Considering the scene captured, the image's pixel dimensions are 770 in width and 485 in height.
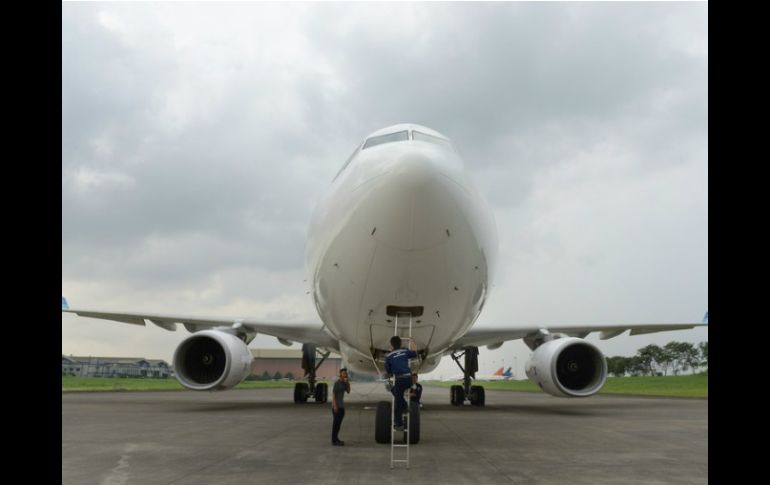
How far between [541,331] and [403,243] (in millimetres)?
9049

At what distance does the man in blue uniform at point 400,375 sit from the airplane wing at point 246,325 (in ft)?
22.5

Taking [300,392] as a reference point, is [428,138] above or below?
above

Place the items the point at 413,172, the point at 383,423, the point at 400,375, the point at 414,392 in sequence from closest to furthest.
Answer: the point at 413,172 → the point at 400,375 → the point at 414,392 → the point at 383,423

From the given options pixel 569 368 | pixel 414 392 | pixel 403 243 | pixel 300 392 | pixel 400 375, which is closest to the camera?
pixel 403 243

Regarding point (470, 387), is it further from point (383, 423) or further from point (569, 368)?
point (383, 423)

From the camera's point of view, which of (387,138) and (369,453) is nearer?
(369,453)

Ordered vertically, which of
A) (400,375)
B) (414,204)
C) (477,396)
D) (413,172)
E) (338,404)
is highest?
(413,172)

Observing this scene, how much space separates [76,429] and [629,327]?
1394 cm

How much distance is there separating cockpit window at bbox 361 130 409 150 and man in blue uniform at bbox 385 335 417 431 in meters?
2.53

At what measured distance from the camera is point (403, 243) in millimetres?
6242

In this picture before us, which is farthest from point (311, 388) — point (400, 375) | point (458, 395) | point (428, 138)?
point (428, 138)

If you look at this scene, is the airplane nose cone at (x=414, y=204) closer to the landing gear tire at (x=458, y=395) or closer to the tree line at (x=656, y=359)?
the landing gear tire at (x=458, y=395)

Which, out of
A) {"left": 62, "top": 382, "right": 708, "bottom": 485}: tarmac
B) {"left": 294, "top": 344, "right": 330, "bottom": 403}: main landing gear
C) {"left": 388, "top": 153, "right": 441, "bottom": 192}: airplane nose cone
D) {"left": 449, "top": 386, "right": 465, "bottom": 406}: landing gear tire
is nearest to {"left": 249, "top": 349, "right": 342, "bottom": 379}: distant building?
{"left": 294, "top": 344, "right": 330, "bottom": 403}: main landing gear
